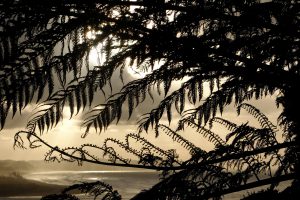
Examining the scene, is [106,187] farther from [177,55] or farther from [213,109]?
Answer: [177,55]

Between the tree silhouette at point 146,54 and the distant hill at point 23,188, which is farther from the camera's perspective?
the distant hill at point 23,188

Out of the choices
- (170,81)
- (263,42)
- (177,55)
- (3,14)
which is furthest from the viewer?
(263,42)

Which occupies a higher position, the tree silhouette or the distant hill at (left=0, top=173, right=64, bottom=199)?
the tree silhouette

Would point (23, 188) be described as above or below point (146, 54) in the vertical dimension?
below

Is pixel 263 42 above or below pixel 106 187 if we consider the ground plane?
above

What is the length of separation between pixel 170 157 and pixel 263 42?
2.66 feet

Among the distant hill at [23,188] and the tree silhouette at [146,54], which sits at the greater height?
the tree silhouette at [146,54]

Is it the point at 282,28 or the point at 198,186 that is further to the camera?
the point at 198,186

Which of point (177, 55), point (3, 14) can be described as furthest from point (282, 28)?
point (3, 14)

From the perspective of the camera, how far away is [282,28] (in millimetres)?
1569

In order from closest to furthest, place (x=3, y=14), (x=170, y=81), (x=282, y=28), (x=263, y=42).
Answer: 1. (x=3, y=14)
2. (x=282, y=28)
3. (x=170, y=81)
4. (x=263, y=42)

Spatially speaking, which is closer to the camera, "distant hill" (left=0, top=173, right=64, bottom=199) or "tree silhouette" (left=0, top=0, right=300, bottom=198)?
"tree silhouette" (left=0, top=0, right=300, bottom=198)

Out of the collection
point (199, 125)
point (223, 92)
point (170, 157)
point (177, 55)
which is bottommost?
point (170, 157)

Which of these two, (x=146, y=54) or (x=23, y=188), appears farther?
(x=23, y=188)
